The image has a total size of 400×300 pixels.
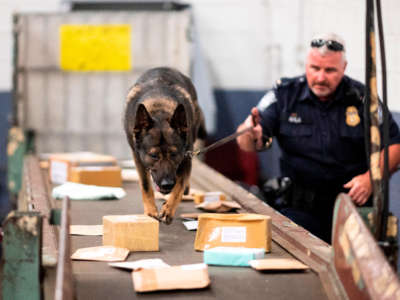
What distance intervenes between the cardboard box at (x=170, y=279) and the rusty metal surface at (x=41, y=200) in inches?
12.0

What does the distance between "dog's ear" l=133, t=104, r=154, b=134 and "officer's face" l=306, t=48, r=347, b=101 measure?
1077 millimetres

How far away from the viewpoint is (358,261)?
1.83 meters

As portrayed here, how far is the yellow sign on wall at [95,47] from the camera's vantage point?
6004 mm

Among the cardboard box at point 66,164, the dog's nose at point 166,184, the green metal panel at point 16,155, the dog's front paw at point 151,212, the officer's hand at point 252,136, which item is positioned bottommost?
the green metal panel at point 16,155

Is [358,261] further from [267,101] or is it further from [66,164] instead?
[66,164]

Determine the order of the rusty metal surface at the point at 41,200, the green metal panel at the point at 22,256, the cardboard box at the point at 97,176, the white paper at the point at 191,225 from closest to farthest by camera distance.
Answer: the green metal panel at the point at 22,256
the rusty metal surface at the point at 41,200
the white paper at the point at 191,225
the cardboard box at the point at 97,176

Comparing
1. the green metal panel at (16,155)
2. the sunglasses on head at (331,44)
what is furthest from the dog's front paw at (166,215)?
the green metal panel at (16,155)

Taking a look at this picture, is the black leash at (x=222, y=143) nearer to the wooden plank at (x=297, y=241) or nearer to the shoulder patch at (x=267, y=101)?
the shoulder patch at (x=267, y=101)

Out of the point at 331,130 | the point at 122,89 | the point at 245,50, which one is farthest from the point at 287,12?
the point at 331,130

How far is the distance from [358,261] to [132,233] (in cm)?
107

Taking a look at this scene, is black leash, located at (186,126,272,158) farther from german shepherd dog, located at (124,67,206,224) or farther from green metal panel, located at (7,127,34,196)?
green metal panel, located at (7,127,34,196)

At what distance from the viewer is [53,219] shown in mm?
2143

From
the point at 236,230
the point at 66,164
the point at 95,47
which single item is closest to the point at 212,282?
the point at 236,230

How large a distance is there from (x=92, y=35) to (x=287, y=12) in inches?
89.4
